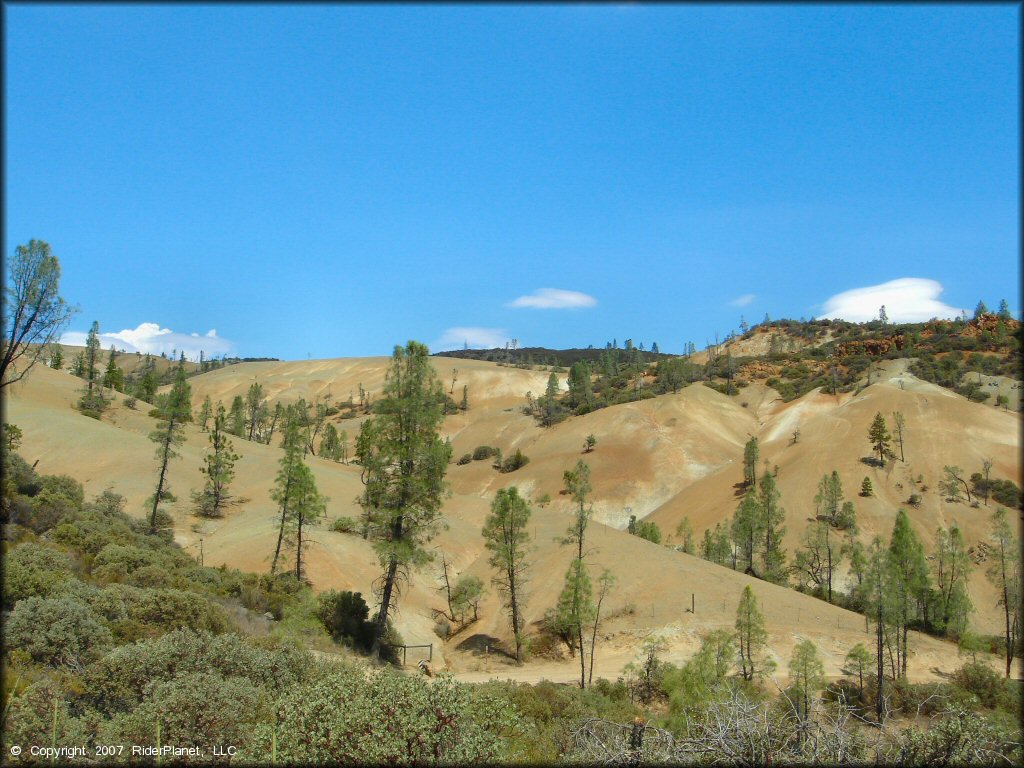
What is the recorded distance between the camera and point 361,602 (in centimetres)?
2938

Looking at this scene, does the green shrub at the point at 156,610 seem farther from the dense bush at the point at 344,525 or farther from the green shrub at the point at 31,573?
the dense bush at the point at 344,525

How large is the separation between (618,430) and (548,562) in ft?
205

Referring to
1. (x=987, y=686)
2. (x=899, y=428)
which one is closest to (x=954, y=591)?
(x=987, y=686)

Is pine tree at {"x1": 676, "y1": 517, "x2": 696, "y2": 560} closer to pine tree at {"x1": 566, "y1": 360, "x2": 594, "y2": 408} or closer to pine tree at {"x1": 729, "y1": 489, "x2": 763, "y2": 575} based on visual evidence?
pine tree at {"x1": 729, "y1": 489, "x2": 763, "y2": 575}

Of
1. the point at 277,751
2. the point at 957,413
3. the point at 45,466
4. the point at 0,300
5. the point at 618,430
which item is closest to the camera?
the point at 277,751

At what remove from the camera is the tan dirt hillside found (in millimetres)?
37688

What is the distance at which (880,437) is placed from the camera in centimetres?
8031

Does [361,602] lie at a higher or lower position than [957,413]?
lower

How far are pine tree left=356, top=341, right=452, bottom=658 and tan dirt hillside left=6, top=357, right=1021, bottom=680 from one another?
25.2ft

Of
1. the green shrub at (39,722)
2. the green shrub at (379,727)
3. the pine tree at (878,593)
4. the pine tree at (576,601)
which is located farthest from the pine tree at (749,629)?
the green shrub at (39,722)

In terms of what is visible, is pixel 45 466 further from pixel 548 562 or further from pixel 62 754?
pixel 62 754

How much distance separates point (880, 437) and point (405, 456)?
242 ft

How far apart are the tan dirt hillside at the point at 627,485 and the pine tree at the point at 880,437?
8.28 ft

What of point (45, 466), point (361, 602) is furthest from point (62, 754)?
point (45, 466)
